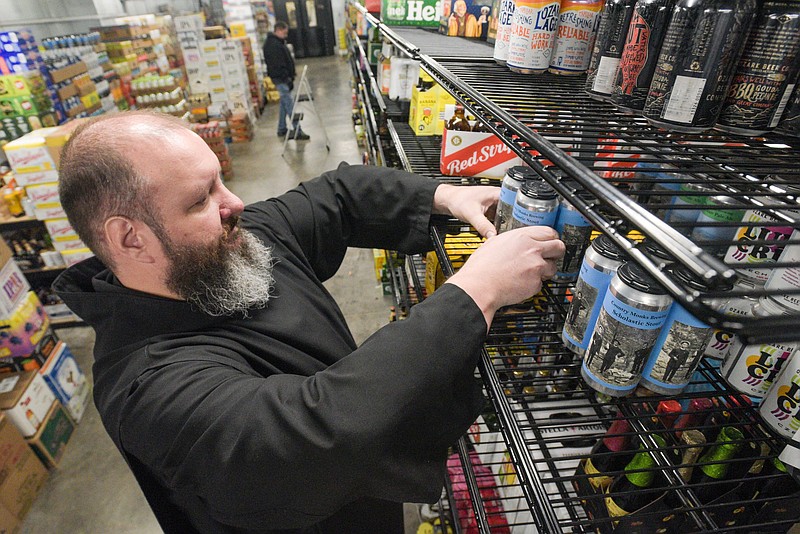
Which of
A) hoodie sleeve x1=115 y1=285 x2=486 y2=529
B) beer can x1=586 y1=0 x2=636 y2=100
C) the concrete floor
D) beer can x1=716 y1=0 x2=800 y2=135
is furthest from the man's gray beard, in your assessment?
the concrete floor

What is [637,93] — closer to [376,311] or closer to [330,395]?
[330,395]

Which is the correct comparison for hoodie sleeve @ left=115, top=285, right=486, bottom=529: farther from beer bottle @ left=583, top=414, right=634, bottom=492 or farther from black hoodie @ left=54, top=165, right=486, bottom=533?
beer bottle @ left=583, top=414, right=634, bottom=492

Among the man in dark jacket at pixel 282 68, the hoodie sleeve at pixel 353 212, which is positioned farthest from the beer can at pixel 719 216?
the man in dark jacket at pixel 282 68

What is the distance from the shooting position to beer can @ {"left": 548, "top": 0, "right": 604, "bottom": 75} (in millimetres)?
979

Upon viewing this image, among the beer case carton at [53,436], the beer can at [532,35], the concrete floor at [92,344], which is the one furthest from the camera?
the beer case carton at [53,436]

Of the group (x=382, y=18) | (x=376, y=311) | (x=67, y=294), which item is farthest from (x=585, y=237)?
(x=376, y=311)

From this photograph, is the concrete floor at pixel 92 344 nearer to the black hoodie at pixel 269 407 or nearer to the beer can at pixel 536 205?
the black hoodie at pixel 269 407

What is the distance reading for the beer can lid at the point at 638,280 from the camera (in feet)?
2.00

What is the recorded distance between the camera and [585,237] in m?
0.90

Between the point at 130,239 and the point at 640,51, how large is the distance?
3.68 feet

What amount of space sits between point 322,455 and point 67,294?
81cm

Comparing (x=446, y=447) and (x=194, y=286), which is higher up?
(x=194, y=286)

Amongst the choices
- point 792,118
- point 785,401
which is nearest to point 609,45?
point 792,118

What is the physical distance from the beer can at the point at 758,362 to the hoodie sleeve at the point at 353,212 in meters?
0.87
